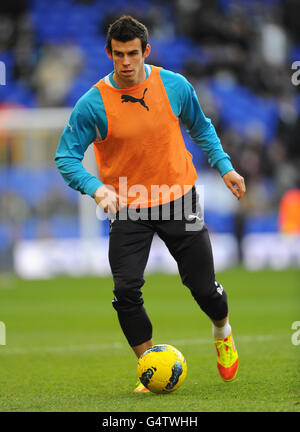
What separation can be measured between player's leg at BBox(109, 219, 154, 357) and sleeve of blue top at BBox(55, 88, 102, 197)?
1.53 feet

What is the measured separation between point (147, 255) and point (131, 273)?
10.1 inches

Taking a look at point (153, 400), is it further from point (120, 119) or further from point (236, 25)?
point (236, 25)

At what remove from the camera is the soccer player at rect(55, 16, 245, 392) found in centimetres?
615

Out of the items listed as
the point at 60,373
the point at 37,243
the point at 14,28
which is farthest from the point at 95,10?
the point at 60,373

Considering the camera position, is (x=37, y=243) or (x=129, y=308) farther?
(x=37, y=243)

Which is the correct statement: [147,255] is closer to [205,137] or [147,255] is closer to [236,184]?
[236,184]

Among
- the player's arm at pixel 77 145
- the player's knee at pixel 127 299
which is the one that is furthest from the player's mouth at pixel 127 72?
the player's knee at pixel 127 299

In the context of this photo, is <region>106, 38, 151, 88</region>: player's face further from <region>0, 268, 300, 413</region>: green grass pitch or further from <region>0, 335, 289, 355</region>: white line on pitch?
<region>0, 335, 289, 355</region>: white line on pitch

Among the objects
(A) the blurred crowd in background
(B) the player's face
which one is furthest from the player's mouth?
(A) the blurred crowd in background

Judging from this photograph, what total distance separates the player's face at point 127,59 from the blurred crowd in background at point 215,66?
47.3 ft

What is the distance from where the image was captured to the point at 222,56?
975 inches

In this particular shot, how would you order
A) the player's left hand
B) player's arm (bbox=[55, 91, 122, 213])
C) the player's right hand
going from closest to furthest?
the player's right hand → player's arm (bbox=[55, 91, 122, 213]) → the player's left hand

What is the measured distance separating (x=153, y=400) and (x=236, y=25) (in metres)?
20.9

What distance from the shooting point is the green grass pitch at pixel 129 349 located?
5809 mm
